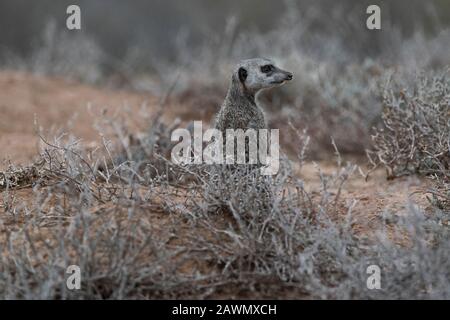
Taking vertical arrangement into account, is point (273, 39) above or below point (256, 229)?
above

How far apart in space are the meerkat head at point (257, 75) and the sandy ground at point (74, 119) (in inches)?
34.5

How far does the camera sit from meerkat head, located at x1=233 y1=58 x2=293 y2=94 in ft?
14.5

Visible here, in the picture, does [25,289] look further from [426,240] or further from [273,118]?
[273,118]

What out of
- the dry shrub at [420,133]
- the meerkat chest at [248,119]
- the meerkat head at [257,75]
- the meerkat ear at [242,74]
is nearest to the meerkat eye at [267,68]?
the meerkat head at [257,75]

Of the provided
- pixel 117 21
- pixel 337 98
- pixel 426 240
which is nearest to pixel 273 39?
pixel 337 98

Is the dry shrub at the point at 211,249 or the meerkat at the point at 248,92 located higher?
the meerkat at the point at 248,92

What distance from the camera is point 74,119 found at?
705 cm

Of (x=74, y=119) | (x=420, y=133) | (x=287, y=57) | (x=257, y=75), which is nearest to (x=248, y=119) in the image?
(x=257, y=75)

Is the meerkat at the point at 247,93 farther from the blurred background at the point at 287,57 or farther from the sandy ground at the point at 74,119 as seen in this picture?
the sandy ground at the point at 74,119

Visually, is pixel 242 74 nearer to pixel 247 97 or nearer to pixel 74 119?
pixel 247 97

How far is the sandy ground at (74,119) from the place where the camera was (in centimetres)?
470

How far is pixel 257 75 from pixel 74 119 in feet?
10.1
